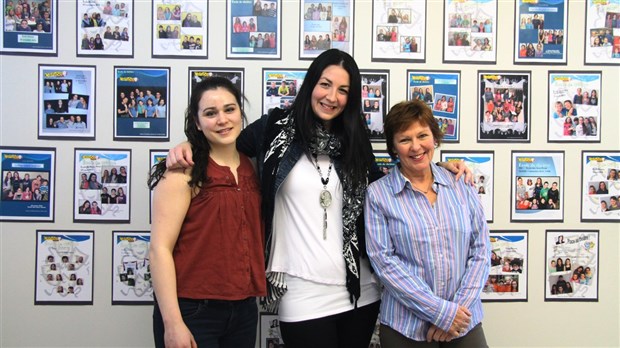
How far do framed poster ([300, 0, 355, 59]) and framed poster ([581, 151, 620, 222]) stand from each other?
4.32 ft

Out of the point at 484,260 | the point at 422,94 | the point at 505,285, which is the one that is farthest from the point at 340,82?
the point at 505,285

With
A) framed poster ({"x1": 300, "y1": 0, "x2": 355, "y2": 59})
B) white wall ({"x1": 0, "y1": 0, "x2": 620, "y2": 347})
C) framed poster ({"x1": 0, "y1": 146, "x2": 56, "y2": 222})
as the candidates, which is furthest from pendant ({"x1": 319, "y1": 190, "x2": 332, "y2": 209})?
framed poster ({"x1": 0, "y1": 146, "x2": 56, "y2": 222})

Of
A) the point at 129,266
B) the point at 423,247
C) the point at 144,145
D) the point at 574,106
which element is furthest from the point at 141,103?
the point at 574,106

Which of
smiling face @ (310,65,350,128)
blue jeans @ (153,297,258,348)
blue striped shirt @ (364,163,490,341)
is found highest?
smiling face @ (310,65,350,128)

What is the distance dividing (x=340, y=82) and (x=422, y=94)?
2.00 ft

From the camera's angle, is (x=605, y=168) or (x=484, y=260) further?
(x=605, y=168)

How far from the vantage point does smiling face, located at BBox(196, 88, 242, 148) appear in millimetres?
1380

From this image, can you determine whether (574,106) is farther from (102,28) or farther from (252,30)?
(102,28)

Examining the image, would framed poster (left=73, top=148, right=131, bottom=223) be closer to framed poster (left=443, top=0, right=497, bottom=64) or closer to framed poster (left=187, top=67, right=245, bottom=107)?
framed poster (left=187, top=67, right=245, bottom=107)

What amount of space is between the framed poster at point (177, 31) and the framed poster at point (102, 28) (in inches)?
5.0

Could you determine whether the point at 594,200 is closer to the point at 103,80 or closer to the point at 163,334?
the point at 163,334

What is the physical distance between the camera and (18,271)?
191cm

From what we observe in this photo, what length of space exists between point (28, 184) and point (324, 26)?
1.56m

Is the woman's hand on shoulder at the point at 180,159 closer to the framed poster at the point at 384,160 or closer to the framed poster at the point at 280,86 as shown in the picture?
the framed poster at the point at 280,86
